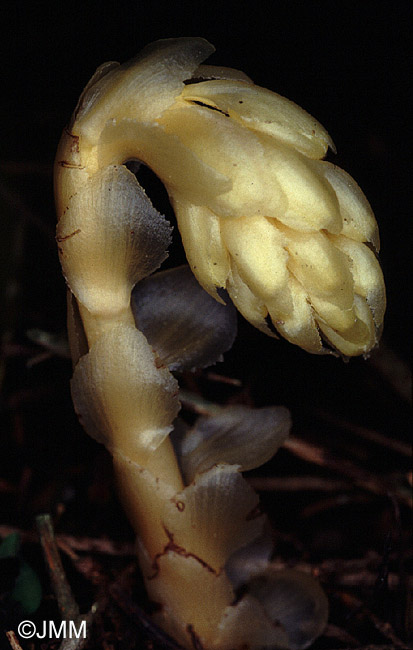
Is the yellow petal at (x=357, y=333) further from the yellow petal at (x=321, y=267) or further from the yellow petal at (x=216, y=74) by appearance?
the yellow petal at (x=216, y=74)

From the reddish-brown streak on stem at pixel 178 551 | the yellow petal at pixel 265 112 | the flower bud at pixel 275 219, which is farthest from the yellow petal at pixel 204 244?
the reddish-brown streak on stem at pixel 178 551

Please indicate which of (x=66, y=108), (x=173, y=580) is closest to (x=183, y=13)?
(x=66, y=108)

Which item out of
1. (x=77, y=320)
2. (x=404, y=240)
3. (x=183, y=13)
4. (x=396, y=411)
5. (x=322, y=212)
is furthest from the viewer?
(x=404, y=240)

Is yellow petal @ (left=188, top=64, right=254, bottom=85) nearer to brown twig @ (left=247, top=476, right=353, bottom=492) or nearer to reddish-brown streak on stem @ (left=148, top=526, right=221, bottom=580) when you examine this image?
reddish-brown streak on stem @ (left=148, top=526, right=221, bottom=580)

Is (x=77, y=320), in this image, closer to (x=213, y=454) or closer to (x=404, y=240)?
(x=213, y=454)

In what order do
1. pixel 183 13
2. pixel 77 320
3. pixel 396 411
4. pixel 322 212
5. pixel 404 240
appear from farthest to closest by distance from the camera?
pixel 404 240 → pixel 396 411 → pixel 183 13 → pixel 77 320 → pixel 322 212

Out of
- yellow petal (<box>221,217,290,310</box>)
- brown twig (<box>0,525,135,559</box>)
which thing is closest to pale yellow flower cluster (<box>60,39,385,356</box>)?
yellow petal (<box>221,217,290,310</box>)

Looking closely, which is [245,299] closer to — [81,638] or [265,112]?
[265,112]
